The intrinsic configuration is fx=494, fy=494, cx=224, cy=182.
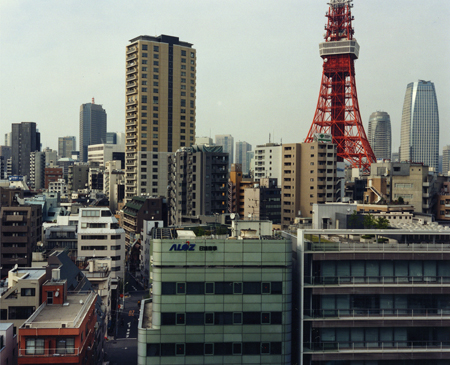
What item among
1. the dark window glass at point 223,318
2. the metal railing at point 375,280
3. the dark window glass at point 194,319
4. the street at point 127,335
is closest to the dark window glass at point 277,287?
the metal railing at point 375,280

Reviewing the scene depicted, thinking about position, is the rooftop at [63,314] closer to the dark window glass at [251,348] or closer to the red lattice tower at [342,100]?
the dark window glass at [251,348]

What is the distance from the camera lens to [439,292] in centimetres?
2130

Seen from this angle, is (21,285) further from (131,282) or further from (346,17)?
(346,17)

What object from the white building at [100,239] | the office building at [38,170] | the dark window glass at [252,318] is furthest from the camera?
the office building at [38,170]

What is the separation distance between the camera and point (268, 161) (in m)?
111

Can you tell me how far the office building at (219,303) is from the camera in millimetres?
19984

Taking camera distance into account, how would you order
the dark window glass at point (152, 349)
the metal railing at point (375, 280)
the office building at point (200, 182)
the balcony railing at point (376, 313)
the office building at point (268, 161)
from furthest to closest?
the office building at point (268, 161) → the office building at point (200, 182) → the metal railing at point (375, 280) → the balcony railing at point (376, 313) → the dark window glass at point (152, 349)

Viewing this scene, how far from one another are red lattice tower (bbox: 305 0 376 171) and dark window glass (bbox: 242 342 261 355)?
279 ft

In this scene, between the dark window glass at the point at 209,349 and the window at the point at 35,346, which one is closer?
the dark window glass at the point at 209,349

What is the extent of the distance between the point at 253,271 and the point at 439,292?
26.8 feet

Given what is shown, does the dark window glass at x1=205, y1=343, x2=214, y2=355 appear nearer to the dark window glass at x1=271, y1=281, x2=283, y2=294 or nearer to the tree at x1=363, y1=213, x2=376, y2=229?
the dark window glass at x1=271, y1=281, x2=283, y2=294

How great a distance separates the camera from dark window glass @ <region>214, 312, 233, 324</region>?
20.2m

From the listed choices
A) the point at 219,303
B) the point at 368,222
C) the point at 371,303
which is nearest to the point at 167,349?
the point at 219,303

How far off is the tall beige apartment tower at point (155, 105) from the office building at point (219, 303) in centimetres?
7934
